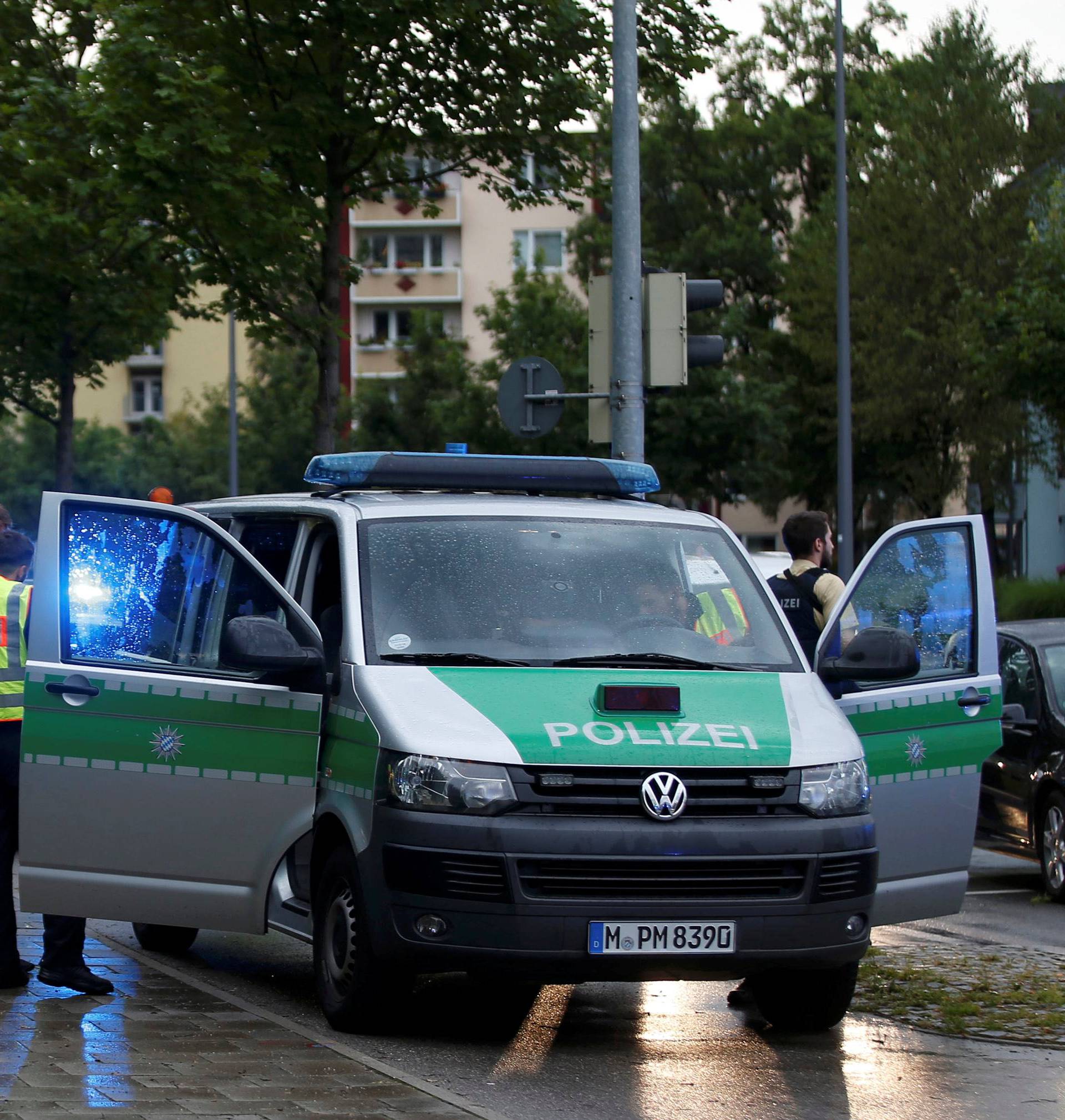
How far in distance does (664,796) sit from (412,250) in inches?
2987

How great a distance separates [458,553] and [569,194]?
44.7 feet

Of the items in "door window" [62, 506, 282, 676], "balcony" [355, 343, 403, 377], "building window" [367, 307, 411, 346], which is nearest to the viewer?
"door window" [62, 506, 282, 676]

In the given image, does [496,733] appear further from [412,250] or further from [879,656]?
[412,250]

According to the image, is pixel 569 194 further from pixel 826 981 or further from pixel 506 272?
pixel 506 272

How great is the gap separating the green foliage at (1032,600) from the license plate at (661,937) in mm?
24391

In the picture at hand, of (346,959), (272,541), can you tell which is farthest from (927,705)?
(272,541)

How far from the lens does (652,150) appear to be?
51031 mm

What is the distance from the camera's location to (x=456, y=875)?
647cm

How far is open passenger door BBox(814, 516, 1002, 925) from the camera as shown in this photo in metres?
7.65

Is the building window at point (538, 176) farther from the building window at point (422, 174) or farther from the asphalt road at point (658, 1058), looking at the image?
the asphalt road at point (658, 1058)

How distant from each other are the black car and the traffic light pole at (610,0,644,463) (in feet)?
8.91

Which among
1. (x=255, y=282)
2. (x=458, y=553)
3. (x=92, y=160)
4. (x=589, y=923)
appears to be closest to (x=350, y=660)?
(x=458, y=553)

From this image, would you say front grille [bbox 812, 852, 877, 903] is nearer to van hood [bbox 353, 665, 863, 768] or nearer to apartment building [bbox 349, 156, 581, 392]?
van hood [bbox 353, 665, 863, 768]

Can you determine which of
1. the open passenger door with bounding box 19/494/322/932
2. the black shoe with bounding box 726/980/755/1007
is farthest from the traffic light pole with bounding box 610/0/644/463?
the open passenger door with bounding box 19/494/322/932
